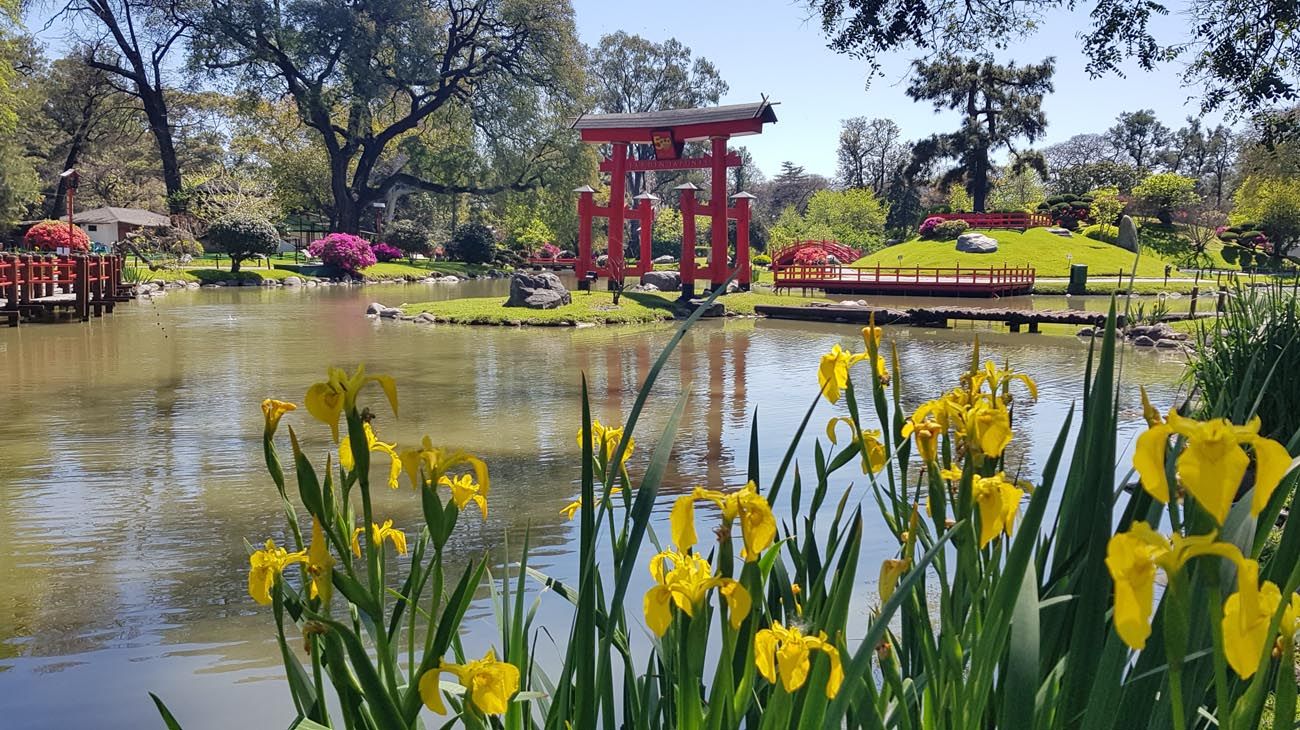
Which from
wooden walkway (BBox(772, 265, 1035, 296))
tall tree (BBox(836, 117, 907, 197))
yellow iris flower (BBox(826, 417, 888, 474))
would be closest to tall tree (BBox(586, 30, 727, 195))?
tall tree (BBox(836, 117, 907, 197))

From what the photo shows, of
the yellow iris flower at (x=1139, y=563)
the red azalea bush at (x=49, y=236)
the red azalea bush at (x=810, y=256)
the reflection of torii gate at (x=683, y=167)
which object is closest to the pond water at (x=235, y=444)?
the yellow iris flower at (x=1139, y=563)

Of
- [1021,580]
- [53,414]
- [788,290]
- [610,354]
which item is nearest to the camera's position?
[1021,580]

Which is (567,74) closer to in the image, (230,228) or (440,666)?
(230,228)

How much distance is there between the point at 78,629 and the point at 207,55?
30.0 metres

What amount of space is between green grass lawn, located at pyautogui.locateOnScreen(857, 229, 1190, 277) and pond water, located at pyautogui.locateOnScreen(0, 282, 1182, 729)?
1825 cm

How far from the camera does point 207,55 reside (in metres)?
30.2

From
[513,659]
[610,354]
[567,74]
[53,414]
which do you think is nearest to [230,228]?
[567,74]

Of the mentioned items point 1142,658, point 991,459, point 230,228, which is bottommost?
point 1142,658

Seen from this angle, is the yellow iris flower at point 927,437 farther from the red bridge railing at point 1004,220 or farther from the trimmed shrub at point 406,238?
the red bridge railing at point 1004,220

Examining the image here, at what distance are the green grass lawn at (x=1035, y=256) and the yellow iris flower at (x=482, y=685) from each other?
3285 centimetres

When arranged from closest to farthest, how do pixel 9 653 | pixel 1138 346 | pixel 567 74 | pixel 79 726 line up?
pixel 79 726
pixel 9 653
pixel 1138 346
pixel 567 74

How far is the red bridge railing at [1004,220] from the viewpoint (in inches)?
1510

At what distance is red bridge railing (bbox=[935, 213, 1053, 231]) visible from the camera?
3834 centimetres

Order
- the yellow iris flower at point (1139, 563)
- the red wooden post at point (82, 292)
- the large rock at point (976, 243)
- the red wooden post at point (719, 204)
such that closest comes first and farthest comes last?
the yellow iris flower at point (1139, 563)
the red wooden post at point (82, 292)
the red wooden post at point (719, 204)
the large rock at point (976, 243)
